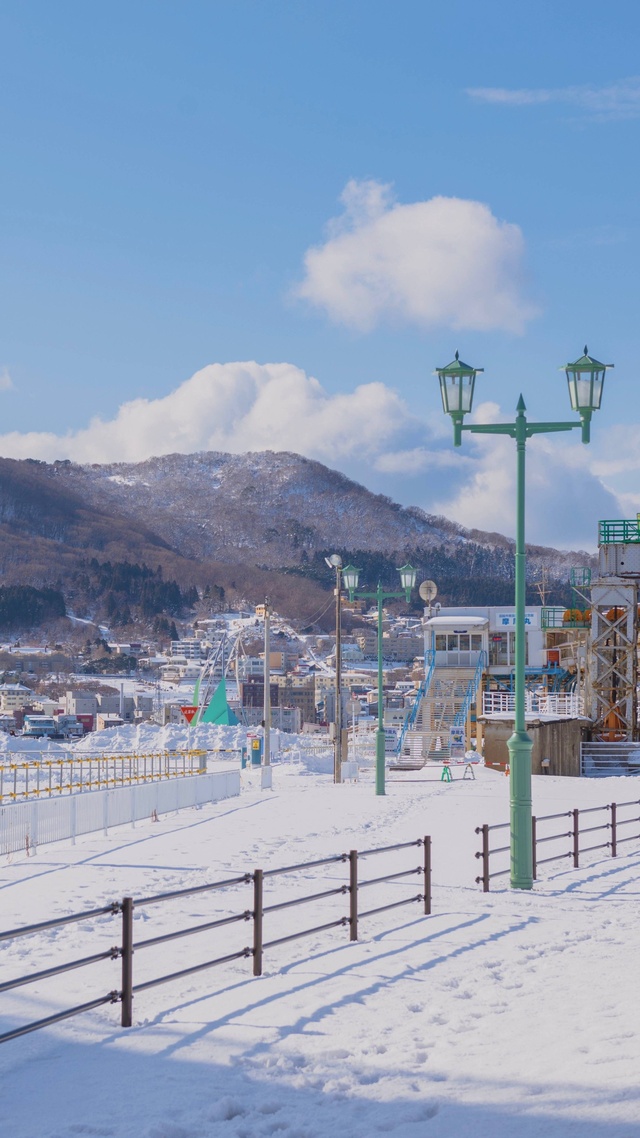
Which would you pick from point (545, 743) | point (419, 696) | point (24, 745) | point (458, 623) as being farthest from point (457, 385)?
point (458, 623)

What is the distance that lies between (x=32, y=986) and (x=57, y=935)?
8.30ft

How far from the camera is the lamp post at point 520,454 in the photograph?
1503cm

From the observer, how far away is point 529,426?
616 inches

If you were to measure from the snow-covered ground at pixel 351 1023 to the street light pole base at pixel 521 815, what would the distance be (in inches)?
12.3

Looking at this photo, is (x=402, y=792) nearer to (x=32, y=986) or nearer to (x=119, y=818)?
(x=119, y=818)

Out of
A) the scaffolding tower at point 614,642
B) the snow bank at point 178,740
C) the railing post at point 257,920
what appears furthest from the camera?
the snow bank at point 178,740

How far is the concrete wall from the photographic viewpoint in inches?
1767

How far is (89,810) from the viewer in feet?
78.4

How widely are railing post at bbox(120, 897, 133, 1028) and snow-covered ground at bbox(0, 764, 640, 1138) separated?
13cm

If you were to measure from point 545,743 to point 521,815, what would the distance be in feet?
103

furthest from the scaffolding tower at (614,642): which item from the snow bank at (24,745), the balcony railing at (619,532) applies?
the snow bank at (24,745)

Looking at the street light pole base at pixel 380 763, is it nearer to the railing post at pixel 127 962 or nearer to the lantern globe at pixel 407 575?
the lantern globe at pixel 407 575

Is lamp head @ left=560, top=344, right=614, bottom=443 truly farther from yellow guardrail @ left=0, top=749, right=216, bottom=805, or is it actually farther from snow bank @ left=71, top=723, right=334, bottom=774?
snow bank @ left=71, top=723, right=334, bottom=774

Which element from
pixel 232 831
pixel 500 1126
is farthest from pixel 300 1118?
pixel 232 831
